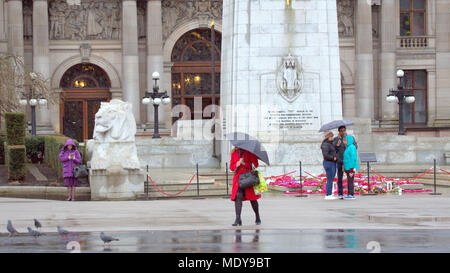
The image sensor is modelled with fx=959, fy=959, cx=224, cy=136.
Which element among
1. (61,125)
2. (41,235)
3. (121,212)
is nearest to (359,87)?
(61,125)

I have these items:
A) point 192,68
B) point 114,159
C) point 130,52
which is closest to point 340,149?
point 114,159

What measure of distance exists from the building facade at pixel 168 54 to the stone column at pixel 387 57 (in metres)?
0.07

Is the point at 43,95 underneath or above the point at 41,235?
above

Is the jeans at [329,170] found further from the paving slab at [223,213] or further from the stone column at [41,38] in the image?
the stone column at [41,38]

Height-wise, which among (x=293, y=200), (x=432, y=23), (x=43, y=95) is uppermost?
(x=432, y=23)

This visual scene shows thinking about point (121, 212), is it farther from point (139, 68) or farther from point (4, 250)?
point (139, 68)

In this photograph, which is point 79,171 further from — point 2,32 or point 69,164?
point 2,32

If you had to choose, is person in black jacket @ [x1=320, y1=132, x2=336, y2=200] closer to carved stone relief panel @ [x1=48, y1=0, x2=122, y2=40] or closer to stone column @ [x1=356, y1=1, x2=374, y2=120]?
stone column @ [x1=356, y1=1, x2=374, y2=120]

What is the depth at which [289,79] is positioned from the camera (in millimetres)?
28859

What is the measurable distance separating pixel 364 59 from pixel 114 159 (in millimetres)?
42155

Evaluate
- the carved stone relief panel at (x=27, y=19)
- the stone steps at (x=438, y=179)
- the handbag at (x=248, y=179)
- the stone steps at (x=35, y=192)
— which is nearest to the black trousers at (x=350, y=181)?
the stone steps at (x=438, y=179)

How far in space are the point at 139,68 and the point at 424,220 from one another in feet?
157

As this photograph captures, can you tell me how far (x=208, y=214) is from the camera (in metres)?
19.4

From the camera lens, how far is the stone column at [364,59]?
2515 inches
